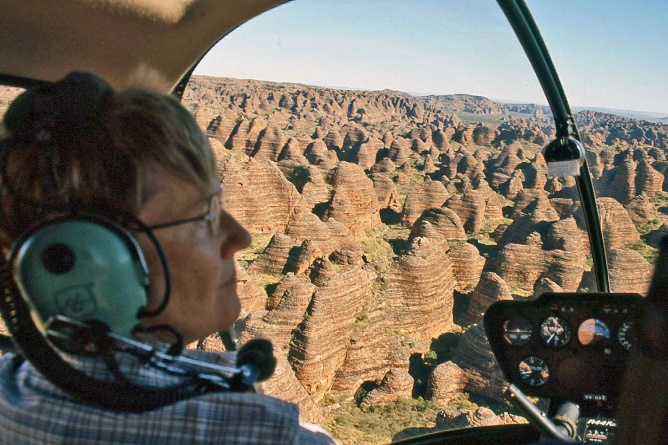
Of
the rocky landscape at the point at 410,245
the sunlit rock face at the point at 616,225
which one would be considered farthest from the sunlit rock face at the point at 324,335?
the sunlit rock face at the point at 616,225

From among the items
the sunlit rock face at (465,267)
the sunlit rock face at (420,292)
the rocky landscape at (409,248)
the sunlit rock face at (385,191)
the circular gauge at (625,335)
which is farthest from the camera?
the sunlit rock face at (385,191)

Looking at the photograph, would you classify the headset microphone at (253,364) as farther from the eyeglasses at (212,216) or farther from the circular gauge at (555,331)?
the circular gauge at (555,331)

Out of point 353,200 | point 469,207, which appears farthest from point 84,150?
point 353,200

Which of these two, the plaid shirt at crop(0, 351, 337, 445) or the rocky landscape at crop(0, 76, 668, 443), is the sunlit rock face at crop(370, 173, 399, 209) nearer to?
the rocky landscape at crop(0, 76, 668, 443)

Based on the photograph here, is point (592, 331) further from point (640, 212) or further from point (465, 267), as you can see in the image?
point (465, 267)

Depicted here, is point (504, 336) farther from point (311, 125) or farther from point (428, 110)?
point (428, 110)

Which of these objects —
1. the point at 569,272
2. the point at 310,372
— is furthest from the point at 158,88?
the point at 569,272

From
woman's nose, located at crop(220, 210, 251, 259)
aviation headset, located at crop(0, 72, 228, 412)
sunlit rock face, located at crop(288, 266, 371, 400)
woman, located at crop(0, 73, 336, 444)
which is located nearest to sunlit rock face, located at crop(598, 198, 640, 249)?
sunlit rock face, located at crop(288, 266, 371, 400)
